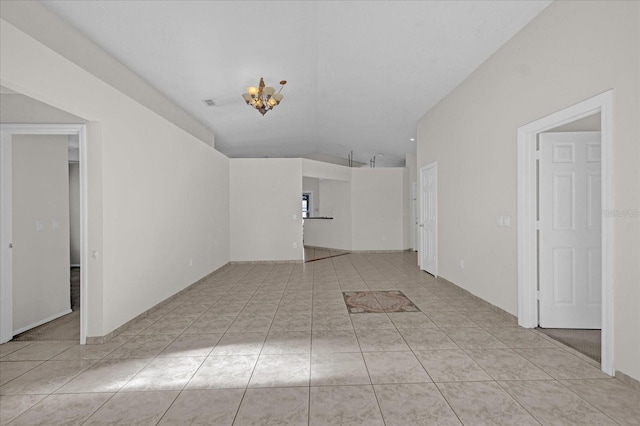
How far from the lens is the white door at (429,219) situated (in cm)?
604

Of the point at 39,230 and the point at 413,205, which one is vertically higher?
the point at 413,205

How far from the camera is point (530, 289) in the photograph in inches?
137

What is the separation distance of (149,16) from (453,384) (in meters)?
4.12

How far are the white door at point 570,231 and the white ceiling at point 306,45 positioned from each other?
1368mm

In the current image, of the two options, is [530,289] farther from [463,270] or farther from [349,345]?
[349,345]

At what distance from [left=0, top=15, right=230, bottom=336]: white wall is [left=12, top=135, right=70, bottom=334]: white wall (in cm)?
103

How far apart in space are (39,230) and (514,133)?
530 cm

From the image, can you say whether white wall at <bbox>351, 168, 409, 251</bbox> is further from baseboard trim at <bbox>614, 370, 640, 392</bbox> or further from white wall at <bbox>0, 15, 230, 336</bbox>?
baseboard trim at <bbox>614, 370, 640, 392</bbox>

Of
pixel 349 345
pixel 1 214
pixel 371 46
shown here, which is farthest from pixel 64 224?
pixel 371 46

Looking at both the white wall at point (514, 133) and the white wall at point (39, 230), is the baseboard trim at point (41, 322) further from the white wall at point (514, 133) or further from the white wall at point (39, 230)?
the white wall at point (514, 133)

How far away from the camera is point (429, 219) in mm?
6379

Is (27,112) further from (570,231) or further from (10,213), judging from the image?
(570,231)

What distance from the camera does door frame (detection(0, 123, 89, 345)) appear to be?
10.4 feet

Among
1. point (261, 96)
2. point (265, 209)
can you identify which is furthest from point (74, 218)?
point (261, 96)
